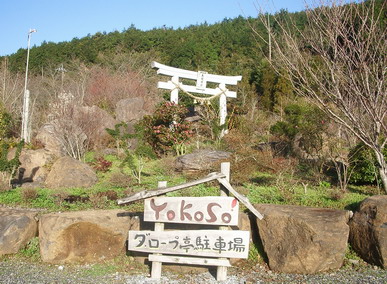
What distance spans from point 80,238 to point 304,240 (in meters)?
3.01

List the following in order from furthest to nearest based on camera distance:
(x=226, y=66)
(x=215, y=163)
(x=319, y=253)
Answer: (x=226, y=66) < (x=215, y=163) < (x=319, y=253)

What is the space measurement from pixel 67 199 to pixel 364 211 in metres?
5.06

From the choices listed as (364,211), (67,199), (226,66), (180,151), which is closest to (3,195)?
(67,199)

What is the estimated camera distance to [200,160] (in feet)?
32.6

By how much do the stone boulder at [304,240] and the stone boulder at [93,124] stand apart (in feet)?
29.5

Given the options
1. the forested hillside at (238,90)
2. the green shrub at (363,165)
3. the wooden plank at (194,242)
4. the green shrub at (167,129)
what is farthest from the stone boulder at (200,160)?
the wooden plank at (194,242)

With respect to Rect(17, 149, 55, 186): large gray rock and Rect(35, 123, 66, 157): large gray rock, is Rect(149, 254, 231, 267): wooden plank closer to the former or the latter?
Rect(17, 149, 55, 186): large gray rock

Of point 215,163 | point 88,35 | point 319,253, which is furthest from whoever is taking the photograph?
point 88,35

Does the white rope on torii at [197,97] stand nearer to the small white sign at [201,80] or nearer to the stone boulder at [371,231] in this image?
the small white sign at [201,80]

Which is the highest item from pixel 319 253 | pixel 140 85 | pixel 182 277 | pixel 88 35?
pixel 88 35

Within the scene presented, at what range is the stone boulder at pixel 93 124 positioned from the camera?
43.3 ft

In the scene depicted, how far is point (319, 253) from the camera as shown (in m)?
5.16

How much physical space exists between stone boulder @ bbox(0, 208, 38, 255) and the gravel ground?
19.1 inches

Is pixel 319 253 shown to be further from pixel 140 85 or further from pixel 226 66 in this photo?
pixel 226 66
